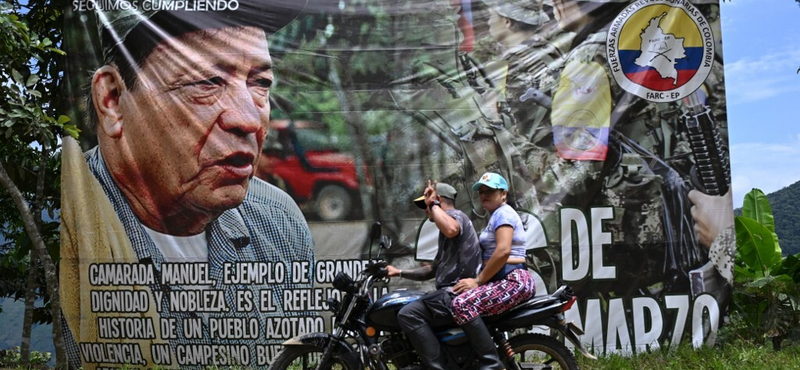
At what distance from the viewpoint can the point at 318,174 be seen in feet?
19.7

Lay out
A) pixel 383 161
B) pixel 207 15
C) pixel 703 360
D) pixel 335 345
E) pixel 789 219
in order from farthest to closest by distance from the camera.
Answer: pixel 789 219 < pixel 207 15 < pixel 383 161 < pixel 703 360 < pixel 335 345

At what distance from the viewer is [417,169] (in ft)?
19.6

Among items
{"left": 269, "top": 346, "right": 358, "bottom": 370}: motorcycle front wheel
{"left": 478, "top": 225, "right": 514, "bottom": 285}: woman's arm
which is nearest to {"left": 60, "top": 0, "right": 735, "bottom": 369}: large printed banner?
{"left": 269, "top": 346, "right": 358, "bottom": 370}: motorcycle front wheel

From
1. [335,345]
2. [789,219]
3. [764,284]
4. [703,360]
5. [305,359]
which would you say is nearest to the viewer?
[335,345]

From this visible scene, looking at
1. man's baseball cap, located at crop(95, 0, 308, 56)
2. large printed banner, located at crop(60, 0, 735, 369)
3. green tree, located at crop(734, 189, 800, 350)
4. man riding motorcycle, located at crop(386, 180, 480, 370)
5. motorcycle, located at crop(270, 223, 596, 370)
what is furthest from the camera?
green tree, located at crop(734, 189, 800, 350)

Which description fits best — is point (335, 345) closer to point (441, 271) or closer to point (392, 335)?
point (392, 335)

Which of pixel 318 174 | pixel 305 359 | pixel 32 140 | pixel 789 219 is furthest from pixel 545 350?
pixel 789 219

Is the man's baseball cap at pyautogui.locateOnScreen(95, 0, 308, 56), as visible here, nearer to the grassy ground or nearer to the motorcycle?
the motorcycle

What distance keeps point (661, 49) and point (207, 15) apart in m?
3.76

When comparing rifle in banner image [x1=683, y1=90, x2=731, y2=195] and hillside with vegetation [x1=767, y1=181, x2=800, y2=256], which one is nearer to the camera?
rifle in banner image [x1=683, y1=90, x2=731, y2=195]

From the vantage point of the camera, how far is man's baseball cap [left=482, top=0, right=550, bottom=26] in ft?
20.0

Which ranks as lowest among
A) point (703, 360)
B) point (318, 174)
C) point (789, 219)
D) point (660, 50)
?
point (789, 219)

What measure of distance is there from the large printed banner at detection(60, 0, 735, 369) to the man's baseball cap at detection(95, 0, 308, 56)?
2cm

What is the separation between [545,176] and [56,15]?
476cm
